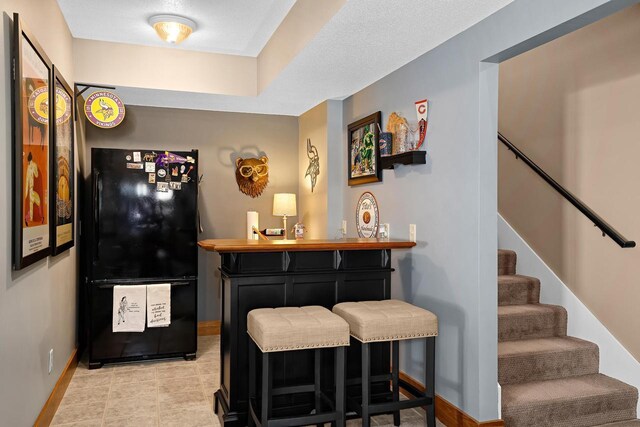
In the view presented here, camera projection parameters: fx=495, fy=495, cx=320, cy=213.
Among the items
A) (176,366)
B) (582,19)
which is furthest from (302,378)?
(582,19)

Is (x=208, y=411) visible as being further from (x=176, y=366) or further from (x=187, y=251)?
(x=187, y=251)

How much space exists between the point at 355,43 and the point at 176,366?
119 inches

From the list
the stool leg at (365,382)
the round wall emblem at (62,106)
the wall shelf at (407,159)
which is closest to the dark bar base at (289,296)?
the stool leg at (365,382)

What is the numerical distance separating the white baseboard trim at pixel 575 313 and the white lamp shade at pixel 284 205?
6.85ft

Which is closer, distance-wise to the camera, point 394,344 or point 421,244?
point 394,344

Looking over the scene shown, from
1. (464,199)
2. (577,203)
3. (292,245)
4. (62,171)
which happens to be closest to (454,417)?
(464,199)

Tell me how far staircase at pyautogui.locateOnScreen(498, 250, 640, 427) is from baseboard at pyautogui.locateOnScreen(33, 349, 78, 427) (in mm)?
2648

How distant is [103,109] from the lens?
14.0 ft

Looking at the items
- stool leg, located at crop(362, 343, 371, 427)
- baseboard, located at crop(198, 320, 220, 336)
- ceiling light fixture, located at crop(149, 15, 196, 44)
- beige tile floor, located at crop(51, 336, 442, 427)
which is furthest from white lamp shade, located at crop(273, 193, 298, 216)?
stool leg, located at crop(362, 343, 371, 427)

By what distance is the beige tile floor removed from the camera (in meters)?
3.14

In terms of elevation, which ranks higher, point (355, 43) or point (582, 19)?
point (355, 43)

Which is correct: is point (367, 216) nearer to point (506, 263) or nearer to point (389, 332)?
point (506, 263)

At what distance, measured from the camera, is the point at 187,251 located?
4438 mm

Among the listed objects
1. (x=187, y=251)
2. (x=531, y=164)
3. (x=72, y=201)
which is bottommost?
(x=187, y=251)
